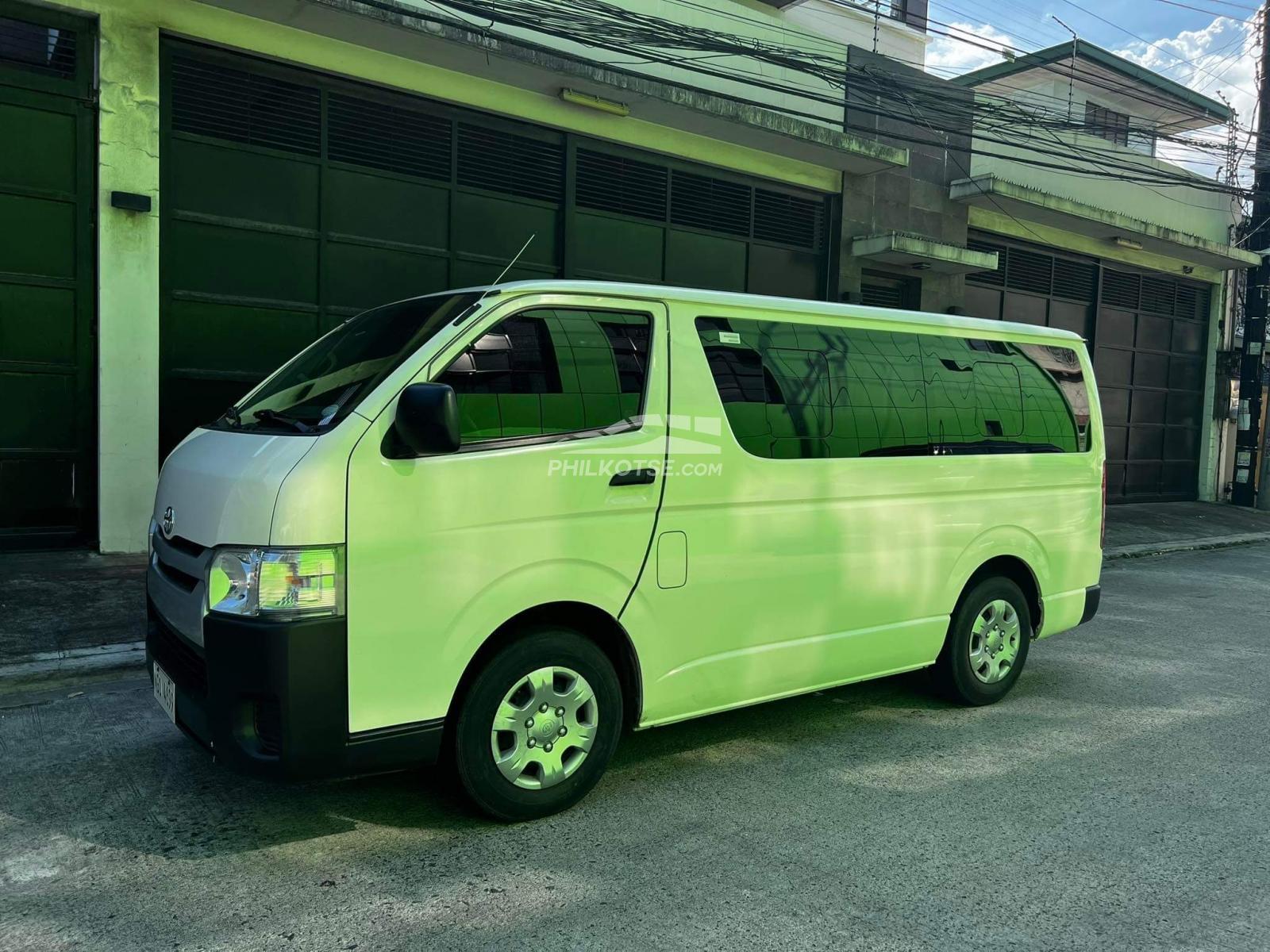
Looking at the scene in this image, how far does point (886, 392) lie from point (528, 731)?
8.46 ft

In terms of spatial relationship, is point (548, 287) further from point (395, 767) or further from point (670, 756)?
point (670, 756)

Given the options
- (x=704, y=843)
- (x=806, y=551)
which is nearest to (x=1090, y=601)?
(x=806, y=551)

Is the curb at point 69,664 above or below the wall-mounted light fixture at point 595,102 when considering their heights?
below

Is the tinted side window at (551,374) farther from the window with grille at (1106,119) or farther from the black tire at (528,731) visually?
the window with grille at (1106,119)

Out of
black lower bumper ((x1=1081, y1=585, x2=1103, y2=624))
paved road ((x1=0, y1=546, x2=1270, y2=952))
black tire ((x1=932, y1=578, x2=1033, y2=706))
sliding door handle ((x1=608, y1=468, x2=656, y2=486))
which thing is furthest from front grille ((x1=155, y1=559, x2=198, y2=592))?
black lower bumper ((x1=1081, y1=585, x2=1103, y2=624))

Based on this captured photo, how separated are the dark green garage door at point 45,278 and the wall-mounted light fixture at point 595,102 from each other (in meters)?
4.53

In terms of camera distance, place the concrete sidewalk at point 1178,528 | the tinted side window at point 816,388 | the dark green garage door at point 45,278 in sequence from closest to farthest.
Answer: the tinted side window at point 816,388 < the dark green garage door at point 45,278 < the concrete sidewalk at point 1178,528

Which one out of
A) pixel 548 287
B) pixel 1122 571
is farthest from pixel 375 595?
pixel 1122 571

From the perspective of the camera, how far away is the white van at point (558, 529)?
3.36 m

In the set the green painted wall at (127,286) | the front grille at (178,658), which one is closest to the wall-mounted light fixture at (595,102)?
the green painted wall at (127,286)

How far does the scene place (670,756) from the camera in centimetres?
465

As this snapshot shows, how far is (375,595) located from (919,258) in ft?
39.2

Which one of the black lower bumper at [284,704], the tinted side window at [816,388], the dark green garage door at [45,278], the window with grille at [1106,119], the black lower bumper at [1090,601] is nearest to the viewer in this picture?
the black lower bumper at [284,704]

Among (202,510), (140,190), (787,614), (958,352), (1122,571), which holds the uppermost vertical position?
(140,190)
